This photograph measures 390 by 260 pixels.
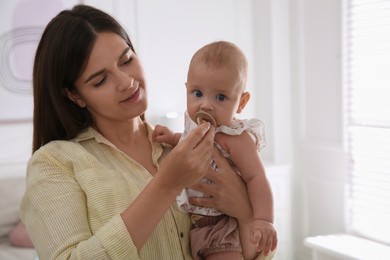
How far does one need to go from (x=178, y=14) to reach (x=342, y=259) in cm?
215

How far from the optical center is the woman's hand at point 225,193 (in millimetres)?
1387

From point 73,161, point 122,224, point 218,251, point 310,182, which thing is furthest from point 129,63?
point 310,182

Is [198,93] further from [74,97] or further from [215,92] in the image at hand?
[74,97]

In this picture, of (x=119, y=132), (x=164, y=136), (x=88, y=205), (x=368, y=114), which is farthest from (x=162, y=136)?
(x=368, y=114)

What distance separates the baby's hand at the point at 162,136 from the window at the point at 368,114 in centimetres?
197

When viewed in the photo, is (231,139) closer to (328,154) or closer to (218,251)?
(218,251)

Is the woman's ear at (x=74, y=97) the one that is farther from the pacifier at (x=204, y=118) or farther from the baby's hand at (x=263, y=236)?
the baby's hand at (x=263, y=236)

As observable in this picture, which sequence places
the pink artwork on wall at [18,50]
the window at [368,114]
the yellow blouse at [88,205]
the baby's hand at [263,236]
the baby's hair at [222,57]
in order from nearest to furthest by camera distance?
the yellow blouse at [88,205], the baby's hand at [263,236], the baby's hair at [222,57], the window at [368,114], the pink artwork on wall at [18,50]

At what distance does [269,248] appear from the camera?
132 cm

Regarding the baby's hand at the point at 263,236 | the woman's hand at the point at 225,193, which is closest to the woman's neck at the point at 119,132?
the woman's hand at the point at 225,193

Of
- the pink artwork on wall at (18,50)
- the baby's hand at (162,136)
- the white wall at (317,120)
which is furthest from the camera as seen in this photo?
the white wall at (317,120)

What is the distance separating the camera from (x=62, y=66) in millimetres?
1389

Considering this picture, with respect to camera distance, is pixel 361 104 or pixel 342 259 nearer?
pixel 342 259

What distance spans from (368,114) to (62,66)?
2401 millimetres
